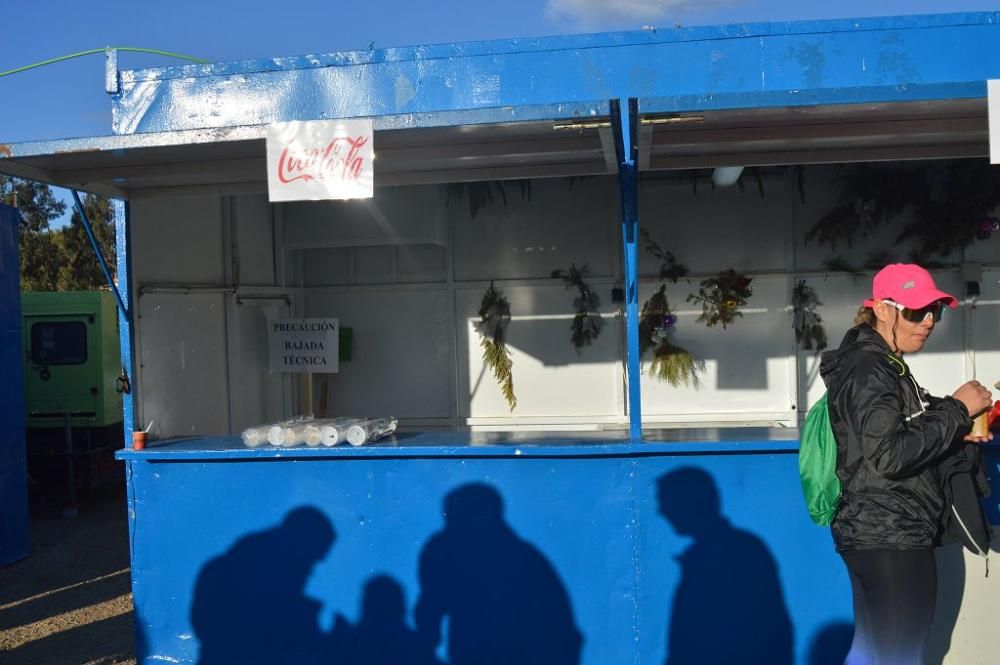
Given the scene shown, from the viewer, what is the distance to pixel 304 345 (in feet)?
21.8

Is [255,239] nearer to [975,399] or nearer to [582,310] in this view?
[582,310]

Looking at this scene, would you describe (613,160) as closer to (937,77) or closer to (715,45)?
(715,45)

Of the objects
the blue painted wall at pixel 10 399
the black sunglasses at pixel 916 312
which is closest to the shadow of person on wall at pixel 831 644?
the black sunglasses at pixel 916 312

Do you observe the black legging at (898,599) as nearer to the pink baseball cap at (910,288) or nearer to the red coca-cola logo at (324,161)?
the pink baseball cap at (910,288)

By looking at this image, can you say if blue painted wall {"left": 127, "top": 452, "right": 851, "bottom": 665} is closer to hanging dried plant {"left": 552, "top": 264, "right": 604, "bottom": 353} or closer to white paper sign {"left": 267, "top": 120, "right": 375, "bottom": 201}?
white paper sign {"left": 267, "top": 120, "right": 375, "bottom": 201}

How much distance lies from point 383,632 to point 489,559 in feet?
2.29

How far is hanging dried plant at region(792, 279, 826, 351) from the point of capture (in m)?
6.91

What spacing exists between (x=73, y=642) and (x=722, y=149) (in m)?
5.24

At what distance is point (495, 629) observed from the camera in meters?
4.32

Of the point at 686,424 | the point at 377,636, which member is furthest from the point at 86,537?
the point at 686,424

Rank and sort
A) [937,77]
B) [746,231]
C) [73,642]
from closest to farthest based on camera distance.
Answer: [937,77]
[73,642]
[746,231]

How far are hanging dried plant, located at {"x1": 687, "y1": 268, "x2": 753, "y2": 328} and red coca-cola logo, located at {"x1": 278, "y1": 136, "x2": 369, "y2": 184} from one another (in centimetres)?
388

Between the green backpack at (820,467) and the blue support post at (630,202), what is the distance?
43.1 inches

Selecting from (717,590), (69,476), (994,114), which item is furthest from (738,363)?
(69,476)
